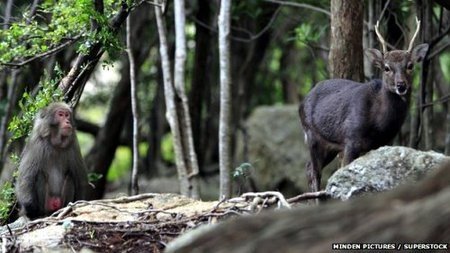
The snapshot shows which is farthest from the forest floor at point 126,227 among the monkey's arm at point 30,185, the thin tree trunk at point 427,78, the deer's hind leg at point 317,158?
the thin tree trunk at point 427,78

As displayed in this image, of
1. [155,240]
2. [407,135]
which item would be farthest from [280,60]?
[155,240]

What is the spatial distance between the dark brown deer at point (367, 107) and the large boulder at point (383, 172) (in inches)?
80.4

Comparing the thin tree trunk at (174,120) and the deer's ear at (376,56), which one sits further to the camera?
the thin tree trunk at (174,120)

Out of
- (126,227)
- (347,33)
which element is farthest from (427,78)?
(126,227)

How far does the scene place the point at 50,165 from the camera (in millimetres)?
9570

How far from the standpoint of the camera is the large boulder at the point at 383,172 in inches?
283

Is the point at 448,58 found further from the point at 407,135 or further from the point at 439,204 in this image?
the point at 439,204

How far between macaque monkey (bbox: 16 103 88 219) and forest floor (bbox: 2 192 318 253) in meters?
1.33

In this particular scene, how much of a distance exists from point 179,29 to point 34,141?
133 inches

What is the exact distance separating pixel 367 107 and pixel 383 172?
97.6 inches

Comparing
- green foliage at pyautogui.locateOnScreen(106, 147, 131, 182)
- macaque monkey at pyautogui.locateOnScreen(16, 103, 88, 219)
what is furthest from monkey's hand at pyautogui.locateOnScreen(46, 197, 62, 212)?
green foliage at pyautogui.locateOnScreen(106, 147, 131, 182)

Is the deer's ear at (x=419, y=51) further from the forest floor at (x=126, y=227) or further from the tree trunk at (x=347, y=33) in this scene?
the forest floor at (x=126, y=227)

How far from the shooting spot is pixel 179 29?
39.8 ft

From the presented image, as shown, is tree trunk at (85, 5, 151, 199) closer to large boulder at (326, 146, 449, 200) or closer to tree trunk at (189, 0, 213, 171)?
tree trunk at (189, 0, 213, 171)
